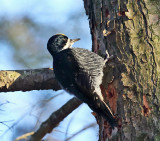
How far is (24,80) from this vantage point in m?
3.57

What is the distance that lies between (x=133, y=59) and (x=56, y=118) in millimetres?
1351

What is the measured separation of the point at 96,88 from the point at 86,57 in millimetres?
639

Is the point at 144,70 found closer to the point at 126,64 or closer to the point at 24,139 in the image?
the point at 126,64

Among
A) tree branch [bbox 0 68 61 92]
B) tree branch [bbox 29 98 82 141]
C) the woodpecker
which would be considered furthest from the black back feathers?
tree branch [bbox 29 98 82 141]

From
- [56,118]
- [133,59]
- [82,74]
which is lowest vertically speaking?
[56,118]

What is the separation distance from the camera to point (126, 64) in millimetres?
2918

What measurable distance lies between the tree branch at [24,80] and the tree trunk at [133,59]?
2.55 ft

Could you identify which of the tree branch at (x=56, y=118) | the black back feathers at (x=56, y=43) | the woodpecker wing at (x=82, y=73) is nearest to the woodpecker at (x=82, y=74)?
the woodpecker wing at (x=82, y=73)

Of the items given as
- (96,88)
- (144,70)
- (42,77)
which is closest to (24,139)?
(42,77)

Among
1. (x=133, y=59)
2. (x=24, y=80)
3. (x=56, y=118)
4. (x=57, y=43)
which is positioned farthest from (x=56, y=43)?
(x=133, y=59)

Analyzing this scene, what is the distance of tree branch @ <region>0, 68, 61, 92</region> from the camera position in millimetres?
3496

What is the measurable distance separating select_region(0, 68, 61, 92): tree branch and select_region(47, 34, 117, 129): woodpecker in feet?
0.59

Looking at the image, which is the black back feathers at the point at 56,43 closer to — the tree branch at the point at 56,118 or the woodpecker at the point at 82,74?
the woodpecker at the point at 82,74

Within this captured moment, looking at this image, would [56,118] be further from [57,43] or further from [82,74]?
[57,43]
